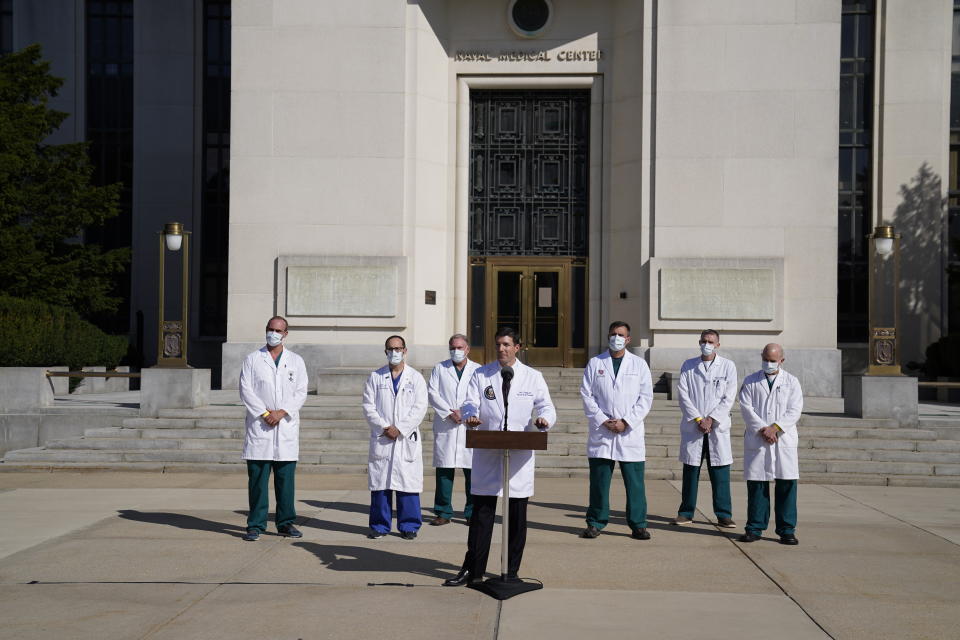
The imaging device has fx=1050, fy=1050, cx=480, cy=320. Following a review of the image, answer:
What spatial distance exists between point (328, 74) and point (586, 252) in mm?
6835

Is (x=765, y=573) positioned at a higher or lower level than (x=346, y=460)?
higher

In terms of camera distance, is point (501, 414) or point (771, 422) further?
point (771, 422)

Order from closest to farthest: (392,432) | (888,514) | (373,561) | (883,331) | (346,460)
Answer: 1. (373,561)
2. (392,432)
3. (888,514)
4. (346,460)
5. (883,331)

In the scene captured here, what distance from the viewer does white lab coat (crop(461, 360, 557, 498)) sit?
7.98m

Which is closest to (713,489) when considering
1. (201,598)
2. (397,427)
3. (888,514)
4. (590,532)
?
(590,532)

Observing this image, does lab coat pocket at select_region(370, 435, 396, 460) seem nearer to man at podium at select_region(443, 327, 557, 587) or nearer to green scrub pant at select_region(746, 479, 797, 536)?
man at podium at select_region(443, 327, 557, 587)

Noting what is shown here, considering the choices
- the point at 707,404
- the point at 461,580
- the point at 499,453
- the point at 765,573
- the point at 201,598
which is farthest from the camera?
the point at 707,404

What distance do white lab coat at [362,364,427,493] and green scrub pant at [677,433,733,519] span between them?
9.50 feet

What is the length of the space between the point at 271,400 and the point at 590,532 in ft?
10.9

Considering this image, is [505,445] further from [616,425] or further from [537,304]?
[537,304]

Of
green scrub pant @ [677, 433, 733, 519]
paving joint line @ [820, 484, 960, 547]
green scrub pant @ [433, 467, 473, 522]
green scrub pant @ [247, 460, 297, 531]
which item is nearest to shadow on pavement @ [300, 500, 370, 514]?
green scrub pant @ [433, 467, 473, 522]

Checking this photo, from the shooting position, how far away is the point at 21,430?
57.5 feet

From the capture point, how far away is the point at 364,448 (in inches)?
627

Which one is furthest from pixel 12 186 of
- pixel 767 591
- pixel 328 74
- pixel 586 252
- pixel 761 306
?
pixel 767 591
